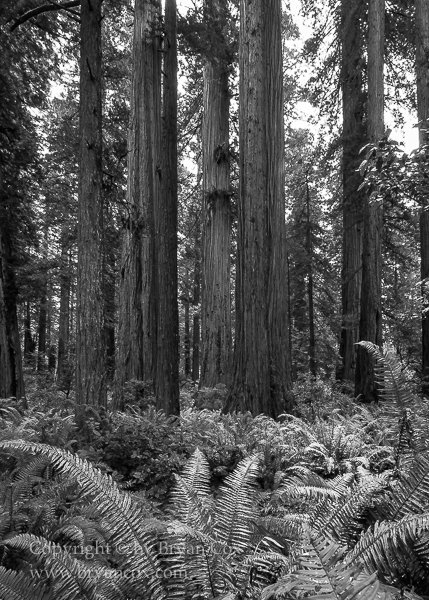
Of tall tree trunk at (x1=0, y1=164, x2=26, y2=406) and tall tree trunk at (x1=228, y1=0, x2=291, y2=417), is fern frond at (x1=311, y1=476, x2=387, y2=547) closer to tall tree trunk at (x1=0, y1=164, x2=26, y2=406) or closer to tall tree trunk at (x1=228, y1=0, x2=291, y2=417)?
tall tree trunk at (x1=228, y1=0, x2=291, y2=417)

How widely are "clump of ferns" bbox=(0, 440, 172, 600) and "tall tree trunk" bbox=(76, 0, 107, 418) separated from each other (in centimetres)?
231

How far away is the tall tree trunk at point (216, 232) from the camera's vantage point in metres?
9.80

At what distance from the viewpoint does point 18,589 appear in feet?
5.24

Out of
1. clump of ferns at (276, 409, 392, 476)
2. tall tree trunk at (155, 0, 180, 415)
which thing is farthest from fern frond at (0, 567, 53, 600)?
tall tree trunk at (155, 0, 180, 415)

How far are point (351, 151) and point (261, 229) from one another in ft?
23.2

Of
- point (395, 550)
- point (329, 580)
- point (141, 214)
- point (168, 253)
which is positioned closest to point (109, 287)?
point (141, 214)

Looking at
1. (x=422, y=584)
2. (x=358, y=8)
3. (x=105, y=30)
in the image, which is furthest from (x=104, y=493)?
(x=358, y=8)

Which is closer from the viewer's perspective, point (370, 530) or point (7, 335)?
point (370, 530)

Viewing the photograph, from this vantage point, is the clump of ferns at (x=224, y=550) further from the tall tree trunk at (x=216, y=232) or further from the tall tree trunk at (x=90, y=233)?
the tall tree trunk at (x=216, y=232)

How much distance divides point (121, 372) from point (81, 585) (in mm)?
5947

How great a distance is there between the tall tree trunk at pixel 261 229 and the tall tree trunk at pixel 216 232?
10.5 feet

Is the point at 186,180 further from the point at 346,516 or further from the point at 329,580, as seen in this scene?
the point at 329,580

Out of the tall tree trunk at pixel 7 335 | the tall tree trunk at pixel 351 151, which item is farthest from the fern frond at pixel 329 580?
the tall tree trunk at pixel 351 151

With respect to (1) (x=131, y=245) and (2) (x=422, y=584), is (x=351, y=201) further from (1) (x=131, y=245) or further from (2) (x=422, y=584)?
(2) (x=422, y=584)
